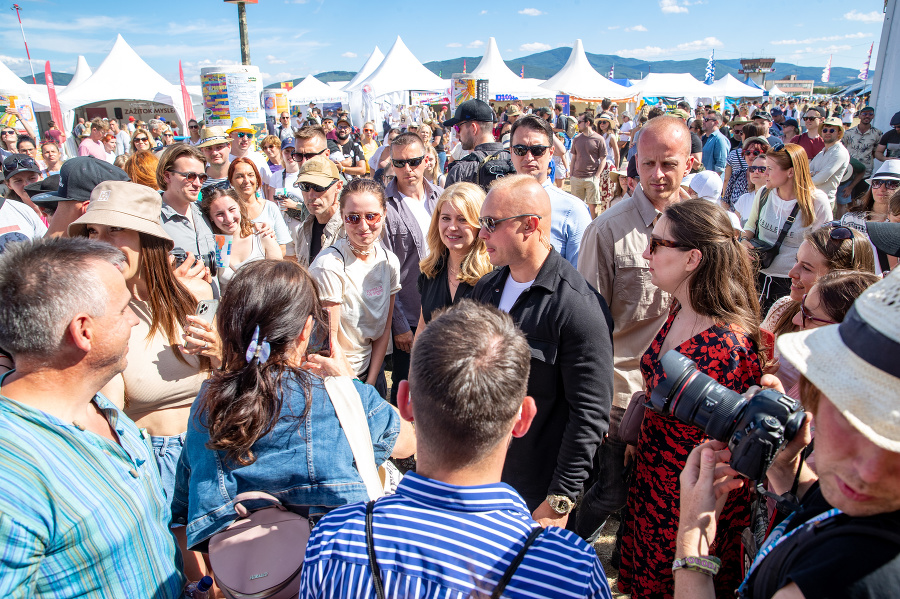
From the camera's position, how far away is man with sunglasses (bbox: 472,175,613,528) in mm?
2000

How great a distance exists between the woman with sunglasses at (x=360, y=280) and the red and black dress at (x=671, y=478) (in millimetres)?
1718

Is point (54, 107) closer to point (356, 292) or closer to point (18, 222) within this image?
point (18, 222)

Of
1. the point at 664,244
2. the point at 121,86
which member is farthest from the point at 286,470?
the point at 121,86

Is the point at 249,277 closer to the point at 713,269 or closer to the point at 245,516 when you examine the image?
the point at 245,516

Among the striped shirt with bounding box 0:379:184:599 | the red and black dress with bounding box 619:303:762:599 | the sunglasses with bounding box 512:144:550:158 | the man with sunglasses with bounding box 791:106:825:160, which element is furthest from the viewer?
the man with sunglasses with bounding box 791:106:825:160

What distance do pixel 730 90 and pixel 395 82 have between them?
19.4 m

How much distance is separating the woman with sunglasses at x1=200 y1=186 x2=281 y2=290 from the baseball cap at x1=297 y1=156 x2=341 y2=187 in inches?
22.5

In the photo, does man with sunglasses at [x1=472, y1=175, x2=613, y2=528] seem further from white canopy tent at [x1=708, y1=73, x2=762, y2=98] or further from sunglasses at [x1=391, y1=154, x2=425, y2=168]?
white canopy tent at [x1=708, y1=73, x2=762, y2=98]

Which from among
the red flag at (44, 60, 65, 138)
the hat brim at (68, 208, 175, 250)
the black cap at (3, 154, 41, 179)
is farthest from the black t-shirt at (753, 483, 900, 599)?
the red flag at (44, 60, 65, 138)

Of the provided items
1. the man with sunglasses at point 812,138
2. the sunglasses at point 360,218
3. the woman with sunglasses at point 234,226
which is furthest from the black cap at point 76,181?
the man with sunglasses at point 812,138

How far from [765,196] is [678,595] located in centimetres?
440

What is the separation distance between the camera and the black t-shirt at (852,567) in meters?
0.77

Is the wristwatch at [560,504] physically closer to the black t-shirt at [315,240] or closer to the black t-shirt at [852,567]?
the black t-shirt at [852,567]

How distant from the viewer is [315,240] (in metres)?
4.34
